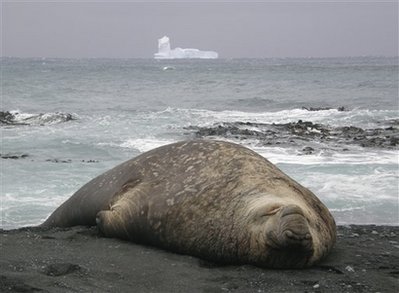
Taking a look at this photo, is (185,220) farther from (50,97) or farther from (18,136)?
(50,97)

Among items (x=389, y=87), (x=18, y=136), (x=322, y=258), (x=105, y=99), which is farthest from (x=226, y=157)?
(x=389, y=87)

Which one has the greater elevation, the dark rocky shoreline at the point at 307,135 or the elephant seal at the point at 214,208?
the elephant seal at the point at 214,208

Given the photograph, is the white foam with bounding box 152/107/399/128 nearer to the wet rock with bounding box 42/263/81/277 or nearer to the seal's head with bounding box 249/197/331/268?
the seal's head with bounding box 249/197/331/268

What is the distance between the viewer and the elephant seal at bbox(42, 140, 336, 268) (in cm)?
433

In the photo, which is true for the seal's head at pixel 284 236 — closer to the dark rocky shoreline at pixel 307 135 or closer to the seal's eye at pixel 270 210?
the seal's eye at pixel 270 210

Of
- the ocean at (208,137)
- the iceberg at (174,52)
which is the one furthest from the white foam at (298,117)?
the iceberg at (174,52)

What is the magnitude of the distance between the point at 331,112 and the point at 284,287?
20998 mm

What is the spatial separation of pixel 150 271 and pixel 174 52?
132267 millimetres

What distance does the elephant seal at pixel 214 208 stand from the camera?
4.33 meters

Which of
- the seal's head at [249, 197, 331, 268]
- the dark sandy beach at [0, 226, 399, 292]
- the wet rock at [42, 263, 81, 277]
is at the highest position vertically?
the seal's head at [249, 197, 331, 268]

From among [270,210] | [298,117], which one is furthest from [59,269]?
[298,117]

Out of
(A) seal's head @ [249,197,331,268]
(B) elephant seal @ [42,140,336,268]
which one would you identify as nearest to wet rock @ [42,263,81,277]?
(B) elephant seal @ [42,140,336,268]

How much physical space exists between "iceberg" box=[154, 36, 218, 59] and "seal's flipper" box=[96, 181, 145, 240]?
114 meters

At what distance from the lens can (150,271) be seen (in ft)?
14.2
